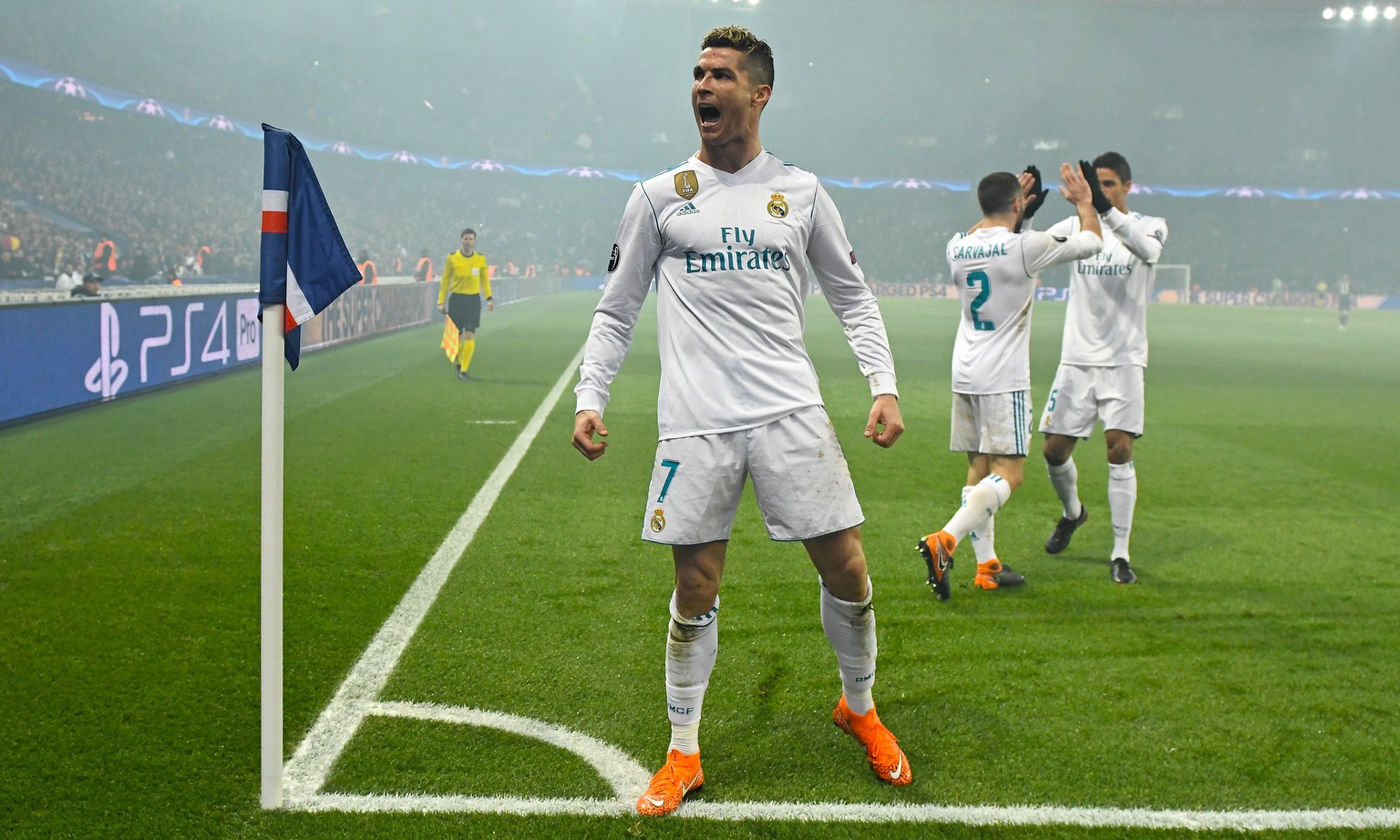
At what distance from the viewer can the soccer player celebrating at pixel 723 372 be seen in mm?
3004

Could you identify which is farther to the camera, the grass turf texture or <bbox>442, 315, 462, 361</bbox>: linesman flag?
<bbox>442, 315, 462, 361</bbox>: linesman flag

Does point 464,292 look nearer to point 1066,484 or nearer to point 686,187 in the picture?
point 1066,484

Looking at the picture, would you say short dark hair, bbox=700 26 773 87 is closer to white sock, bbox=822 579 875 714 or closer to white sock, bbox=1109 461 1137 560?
white sock, bbox=822 579 875 714

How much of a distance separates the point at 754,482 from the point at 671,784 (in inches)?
34.1

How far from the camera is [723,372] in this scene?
9.96 feet

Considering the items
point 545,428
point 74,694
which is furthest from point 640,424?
point 74,694

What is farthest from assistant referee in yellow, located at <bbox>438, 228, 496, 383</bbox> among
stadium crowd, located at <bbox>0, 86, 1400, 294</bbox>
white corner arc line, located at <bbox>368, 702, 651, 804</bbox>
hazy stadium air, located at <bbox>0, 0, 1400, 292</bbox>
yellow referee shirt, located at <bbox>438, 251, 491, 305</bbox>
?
hazy stadium air, located at <bbox>0, 0, 1400, 292</bbox>

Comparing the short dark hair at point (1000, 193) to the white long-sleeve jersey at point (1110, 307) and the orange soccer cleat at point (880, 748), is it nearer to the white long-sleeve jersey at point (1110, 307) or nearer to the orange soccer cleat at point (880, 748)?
the white long-sleeve jersey at point (1110, 307)

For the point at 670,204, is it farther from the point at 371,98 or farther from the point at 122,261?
the point at 371,98

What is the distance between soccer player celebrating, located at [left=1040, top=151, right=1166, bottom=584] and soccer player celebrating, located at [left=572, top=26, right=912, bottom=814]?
2.97m

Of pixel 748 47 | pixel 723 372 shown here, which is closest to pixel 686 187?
pixel 748 47

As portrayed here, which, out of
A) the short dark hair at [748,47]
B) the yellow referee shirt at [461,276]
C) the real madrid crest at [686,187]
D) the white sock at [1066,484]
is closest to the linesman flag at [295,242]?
the real madrid crest at [686,187]

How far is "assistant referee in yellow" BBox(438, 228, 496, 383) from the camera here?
48.8 feet

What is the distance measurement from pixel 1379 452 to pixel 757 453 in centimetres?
954
